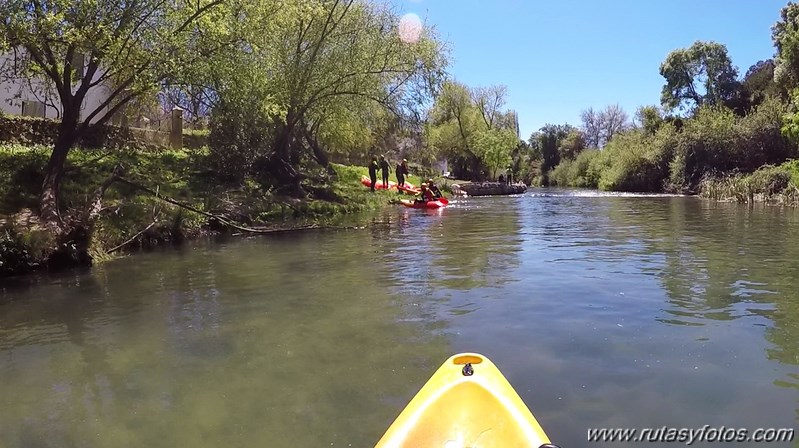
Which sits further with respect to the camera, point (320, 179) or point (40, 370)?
point (320, 179)

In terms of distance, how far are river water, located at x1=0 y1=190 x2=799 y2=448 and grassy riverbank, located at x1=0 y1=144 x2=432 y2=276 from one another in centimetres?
80

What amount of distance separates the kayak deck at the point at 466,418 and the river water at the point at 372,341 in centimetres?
63

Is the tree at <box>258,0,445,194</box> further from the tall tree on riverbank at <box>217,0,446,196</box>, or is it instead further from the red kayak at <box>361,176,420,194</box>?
the red kayak at <box>361,176,420,194</box>

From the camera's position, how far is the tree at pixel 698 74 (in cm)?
5166

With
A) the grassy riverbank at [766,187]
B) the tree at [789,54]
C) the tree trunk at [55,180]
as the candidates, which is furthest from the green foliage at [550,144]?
the tree trunk at [55,180]

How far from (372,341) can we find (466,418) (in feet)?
9.35

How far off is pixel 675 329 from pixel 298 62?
18.3 metres

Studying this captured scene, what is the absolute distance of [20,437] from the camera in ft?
14.5

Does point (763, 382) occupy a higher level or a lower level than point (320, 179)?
lower

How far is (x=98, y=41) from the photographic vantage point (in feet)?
38.2

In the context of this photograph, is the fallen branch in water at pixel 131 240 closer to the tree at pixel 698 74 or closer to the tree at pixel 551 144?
the tree at pixel 698 74

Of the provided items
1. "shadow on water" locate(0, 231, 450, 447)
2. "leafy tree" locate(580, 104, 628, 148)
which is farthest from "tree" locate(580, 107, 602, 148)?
"shadow on water" locate(0, 231, 450, 447)

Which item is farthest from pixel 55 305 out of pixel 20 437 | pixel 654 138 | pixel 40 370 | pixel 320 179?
pixel 654 138

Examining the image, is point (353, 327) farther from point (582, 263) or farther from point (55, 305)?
point (582, 263)
